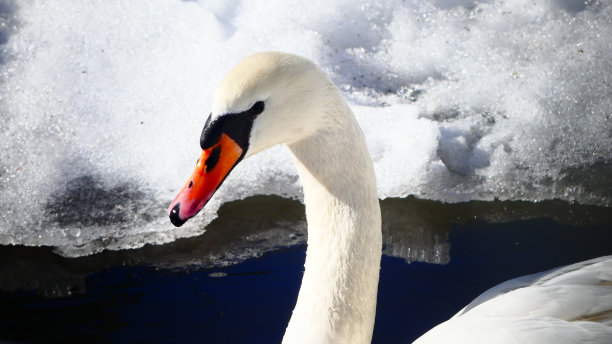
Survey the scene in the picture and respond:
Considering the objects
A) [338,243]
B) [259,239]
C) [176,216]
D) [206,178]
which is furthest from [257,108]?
[259,239]

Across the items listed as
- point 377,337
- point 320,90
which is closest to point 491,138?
point 377,337

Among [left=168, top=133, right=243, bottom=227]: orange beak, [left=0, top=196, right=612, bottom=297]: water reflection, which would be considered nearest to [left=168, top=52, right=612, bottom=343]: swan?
[left=168, top=133, right=243, bottom=227]: orange beak

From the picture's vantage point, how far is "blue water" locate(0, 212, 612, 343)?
242 centimetres

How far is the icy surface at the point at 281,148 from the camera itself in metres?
3.02

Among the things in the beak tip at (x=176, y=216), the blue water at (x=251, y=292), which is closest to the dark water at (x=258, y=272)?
the blue water at (x=251, y=292)

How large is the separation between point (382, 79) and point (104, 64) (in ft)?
5.29

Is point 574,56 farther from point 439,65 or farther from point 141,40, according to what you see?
point 141,40

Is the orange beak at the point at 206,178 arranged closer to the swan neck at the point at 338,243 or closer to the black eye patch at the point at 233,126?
the black eye patch at the point at 233,126

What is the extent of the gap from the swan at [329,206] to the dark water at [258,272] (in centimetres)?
56

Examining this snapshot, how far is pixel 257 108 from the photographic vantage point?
5.32 ft

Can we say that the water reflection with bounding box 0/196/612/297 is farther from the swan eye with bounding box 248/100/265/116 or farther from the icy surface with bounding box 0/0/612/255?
the swan eye with bounding box 248/100/265/116

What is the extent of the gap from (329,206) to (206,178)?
1.34 ft

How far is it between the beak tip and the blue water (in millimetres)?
941

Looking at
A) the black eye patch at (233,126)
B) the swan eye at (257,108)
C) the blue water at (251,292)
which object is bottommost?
the blue water at (251,292)
